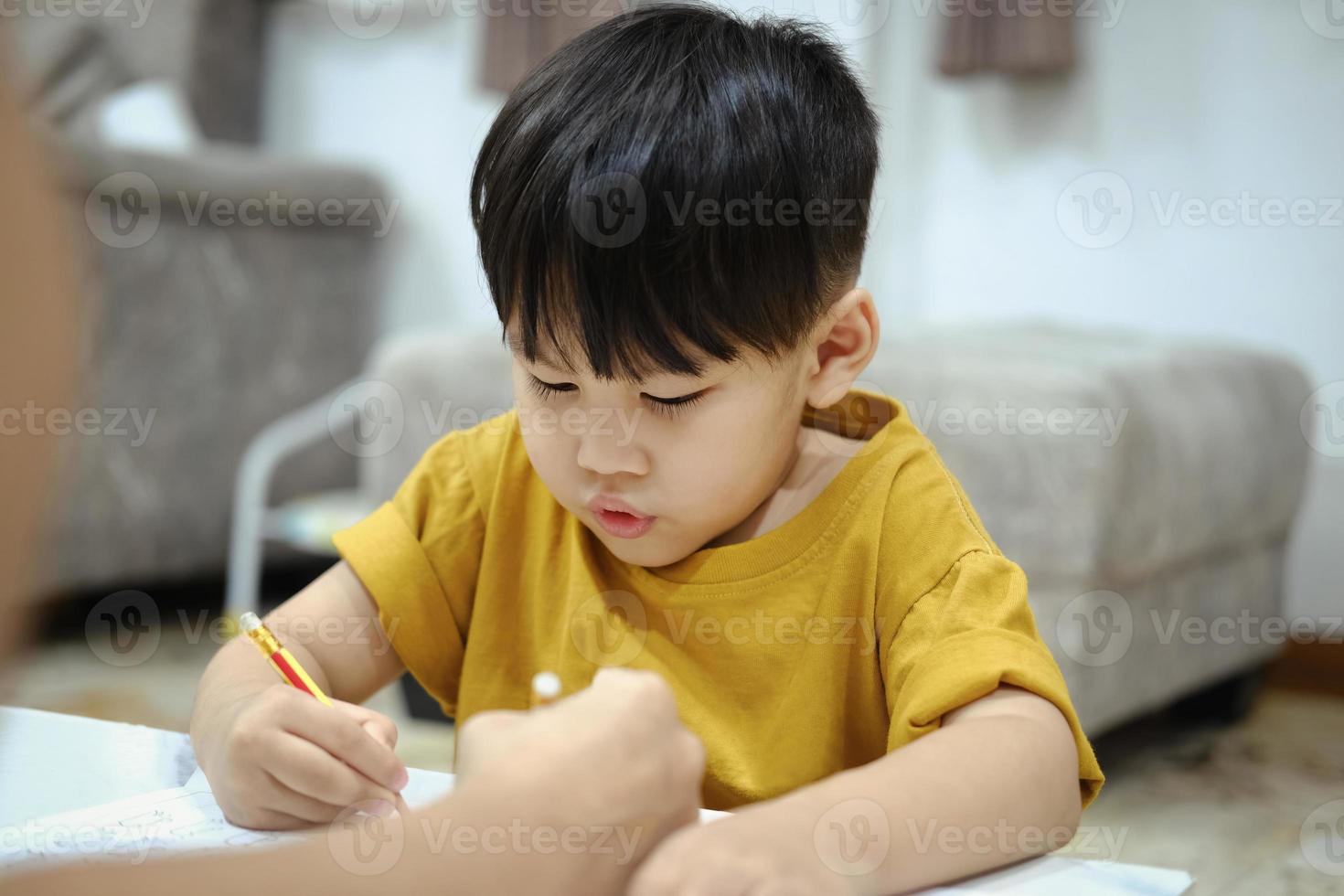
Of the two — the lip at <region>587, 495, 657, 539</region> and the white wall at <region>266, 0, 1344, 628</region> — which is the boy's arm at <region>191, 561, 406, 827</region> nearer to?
the lip at <region>587, 495, 657, 539</region>

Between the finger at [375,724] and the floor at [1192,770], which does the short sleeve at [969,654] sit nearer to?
the finger at [375,724]

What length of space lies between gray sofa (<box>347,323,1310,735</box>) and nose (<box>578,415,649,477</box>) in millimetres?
748

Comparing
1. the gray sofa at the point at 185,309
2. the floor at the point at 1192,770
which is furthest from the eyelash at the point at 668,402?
the gray sofa at the point at 185,309

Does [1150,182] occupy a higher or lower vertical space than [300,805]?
higher

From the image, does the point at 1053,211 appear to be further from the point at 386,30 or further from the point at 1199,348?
the point at 386,30

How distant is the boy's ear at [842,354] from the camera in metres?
0.73

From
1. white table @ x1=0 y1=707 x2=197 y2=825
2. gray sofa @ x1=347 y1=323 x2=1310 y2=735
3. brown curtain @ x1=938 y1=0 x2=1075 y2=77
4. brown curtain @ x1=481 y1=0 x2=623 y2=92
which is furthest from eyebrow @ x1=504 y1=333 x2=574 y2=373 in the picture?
brown curtain @ x1=481 y1=0 x2=623 y2=92

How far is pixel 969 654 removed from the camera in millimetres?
587

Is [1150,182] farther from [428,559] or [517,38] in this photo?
[428,559]

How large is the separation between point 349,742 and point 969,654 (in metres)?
0.27

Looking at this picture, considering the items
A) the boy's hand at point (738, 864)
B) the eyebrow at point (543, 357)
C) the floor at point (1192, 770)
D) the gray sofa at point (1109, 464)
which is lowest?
the floor at point (1192, 770)

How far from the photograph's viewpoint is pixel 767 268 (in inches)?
25.6

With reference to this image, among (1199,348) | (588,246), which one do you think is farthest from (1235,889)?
(588,246)

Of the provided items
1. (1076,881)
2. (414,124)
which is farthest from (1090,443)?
(414,124)
